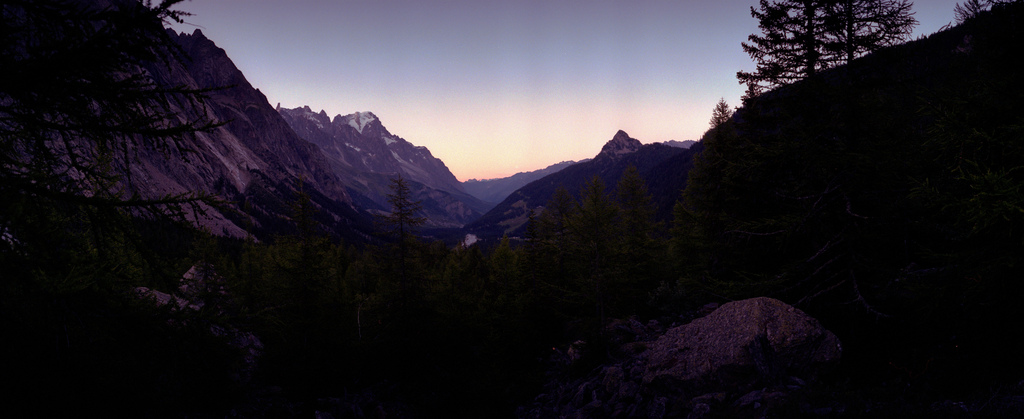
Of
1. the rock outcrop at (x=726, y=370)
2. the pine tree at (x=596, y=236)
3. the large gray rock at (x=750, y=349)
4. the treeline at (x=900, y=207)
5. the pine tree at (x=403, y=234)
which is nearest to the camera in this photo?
the treeline at (x=900, y=207)

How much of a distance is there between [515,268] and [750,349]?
54.6 ft

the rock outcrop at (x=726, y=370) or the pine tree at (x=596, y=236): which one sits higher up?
the pine tree at (x=596, y=236)

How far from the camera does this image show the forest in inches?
161

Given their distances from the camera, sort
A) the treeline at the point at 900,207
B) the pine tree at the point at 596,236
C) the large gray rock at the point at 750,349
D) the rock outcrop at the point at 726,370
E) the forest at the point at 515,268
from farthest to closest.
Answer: the pine tree at the point at 596,236, the large gray rock at the point at 750,349, the rock outcrop at the point at 726,370, the treeline at the point at 900,207, the forest at the point at 515,268

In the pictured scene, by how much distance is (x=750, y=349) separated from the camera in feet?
33.1

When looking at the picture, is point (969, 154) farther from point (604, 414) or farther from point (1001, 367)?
point (604, 414)

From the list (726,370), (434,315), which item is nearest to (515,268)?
(434,315)

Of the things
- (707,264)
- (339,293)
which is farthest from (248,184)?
(707,264)

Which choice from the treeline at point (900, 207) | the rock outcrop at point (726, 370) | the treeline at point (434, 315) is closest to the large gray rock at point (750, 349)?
the rock outcrop at point (726, 370)

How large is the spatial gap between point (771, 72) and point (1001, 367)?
8.84 metres

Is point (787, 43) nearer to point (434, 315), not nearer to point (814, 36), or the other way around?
point (814, 36)

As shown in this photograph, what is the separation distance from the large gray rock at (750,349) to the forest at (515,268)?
0.65 meters

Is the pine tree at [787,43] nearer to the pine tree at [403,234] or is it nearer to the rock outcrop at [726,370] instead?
the rock outcrop at [726,370]

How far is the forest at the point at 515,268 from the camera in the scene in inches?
161
